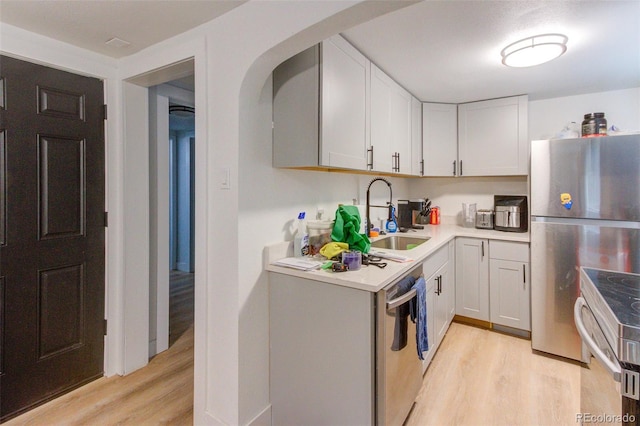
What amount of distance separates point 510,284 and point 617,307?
6.42 ft

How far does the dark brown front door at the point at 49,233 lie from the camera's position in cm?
175

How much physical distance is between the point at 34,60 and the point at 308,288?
6.51 feet

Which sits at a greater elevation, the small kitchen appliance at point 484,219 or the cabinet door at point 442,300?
the small kitchen appliance at point 484,219

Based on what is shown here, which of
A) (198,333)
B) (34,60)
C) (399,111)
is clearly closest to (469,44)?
(399,111)

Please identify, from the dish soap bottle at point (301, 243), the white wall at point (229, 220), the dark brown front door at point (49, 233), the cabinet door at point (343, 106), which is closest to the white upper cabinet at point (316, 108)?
the cabinet door at point (343, 106)

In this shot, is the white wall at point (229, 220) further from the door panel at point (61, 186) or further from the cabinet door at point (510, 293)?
the cabinet door at point (510, 293)

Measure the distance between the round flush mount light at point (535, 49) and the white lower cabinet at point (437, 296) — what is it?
1376 millimetres

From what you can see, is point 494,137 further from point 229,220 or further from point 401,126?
point 229,220

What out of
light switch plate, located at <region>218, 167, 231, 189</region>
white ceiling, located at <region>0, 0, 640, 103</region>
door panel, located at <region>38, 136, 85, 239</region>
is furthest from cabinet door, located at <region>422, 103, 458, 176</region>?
door panel, located at <region>38, 136, 85, 239</region>

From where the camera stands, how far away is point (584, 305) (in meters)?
1.29

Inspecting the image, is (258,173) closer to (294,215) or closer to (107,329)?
(294,215)

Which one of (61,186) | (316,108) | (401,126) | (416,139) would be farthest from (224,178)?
(416,139)

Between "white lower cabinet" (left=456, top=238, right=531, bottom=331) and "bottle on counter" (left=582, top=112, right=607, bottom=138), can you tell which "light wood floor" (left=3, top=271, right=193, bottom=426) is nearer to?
"white lower cabinet" (left=456, top=238, right=531, bottom=331)

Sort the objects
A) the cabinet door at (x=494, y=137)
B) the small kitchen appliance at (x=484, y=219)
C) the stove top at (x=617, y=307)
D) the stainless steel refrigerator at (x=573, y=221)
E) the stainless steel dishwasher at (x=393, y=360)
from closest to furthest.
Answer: the stove top at (x=617, y=307)
the stainless steel dishwasher at (x=393, y=360)
the stainless steel refrigerator at (x=573, y=221)
the cabinet door at (x=494, y=137)
the small kitchen appliance at (x=484, y=219)
